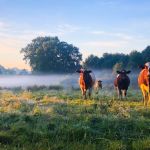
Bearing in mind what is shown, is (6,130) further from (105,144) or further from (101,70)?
(101,70)

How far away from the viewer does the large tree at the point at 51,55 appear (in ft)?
246

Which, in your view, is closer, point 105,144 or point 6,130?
point 105,144

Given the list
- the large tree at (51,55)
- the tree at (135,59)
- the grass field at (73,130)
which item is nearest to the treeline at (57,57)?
the large tree at (51,55)

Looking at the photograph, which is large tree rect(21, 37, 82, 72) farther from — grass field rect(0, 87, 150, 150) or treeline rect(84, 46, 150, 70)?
grass field rect(0, 87, 150, 150)

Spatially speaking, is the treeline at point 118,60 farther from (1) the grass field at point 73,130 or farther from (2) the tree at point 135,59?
(1) the grass field at point 73,130

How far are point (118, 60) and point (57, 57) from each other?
39.1ft

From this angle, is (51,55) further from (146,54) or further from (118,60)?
(146,54)

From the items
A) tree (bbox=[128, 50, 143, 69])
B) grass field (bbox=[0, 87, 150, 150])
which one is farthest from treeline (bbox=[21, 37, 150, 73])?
grass field (bbox=[0, 87, 150, 150])

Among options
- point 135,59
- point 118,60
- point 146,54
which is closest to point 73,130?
point 135,59

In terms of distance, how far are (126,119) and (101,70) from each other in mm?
51849

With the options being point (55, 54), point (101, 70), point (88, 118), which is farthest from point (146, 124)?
point (55, 54)

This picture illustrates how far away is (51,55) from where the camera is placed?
75.6m

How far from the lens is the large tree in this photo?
7512cm

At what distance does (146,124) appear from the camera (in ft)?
50.1
